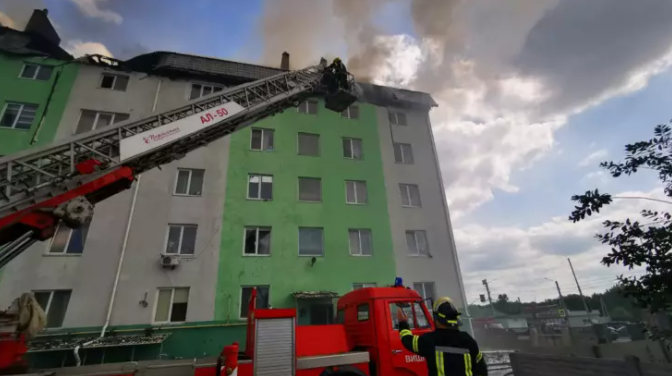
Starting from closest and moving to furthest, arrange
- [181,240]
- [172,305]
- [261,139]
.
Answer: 1. [172,305]
2. [181,240]
3. [261,139]

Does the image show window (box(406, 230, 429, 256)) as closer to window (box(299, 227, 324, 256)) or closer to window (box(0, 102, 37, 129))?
window (box(299, 227, 324, 256))

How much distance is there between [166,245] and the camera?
13.2 metres

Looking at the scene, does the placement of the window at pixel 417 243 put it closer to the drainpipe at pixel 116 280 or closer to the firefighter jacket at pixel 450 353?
the firefighter jacket at pixel 450 353

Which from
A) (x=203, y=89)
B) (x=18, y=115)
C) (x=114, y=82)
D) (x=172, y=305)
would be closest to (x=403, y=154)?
(x=203, y=89)

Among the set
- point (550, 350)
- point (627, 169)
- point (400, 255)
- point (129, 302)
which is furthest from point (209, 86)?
point (550, 350)

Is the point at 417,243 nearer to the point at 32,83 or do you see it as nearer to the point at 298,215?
the point at 298,215

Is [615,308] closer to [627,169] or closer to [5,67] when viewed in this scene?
[627,169]

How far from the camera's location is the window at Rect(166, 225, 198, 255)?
1326 centimetres

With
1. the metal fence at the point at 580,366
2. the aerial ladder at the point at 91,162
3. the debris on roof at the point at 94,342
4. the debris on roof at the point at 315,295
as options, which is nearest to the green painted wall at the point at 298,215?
the debris on roof at the point at 315,295

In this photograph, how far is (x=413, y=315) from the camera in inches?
274

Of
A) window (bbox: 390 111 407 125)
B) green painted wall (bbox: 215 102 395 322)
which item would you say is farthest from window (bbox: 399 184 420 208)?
window (bbox: 390 111 407 125)

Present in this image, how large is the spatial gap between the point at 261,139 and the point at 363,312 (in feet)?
40.1

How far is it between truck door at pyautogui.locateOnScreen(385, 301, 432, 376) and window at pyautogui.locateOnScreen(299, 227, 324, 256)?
7.88 metres

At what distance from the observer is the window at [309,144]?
17266 mm
